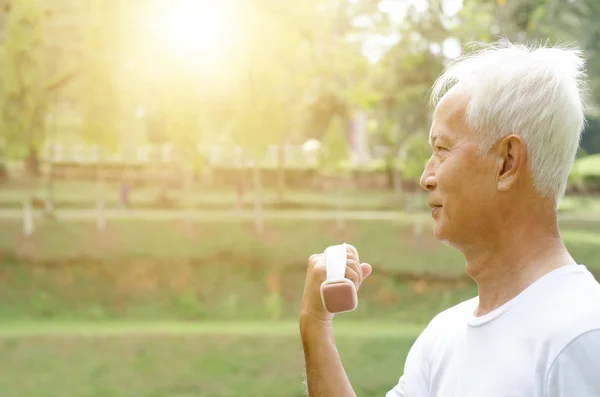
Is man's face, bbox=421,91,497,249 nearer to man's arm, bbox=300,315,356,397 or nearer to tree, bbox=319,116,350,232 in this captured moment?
man's arm, bbox=300,315,356,397

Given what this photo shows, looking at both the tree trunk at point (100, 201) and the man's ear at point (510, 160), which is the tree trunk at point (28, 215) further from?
the man's ear at point (510, 160)

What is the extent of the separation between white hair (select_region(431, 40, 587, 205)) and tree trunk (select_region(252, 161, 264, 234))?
5.75 meters

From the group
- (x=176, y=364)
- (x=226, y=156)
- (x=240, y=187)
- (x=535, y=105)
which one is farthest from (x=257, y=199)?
(x=535, y=105)

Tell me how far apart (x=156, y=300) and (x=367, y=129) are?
6.92ft

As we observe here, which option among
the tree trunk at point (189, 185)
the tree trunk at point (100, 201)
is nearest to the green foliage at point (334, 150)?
the tree trunk at point (189, 185)

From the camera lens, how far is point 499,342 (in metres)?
0.65

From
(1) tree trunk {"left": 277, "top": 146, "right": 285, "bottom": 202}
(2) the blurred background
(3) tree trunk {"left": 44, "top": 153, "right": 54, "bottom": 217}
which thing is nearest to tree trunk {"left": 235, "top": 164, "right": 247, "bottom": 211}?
(2) the blurred background

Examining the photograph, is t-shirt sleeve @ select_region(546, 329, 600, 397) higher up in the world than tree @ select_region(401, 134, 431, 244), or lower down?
higher up

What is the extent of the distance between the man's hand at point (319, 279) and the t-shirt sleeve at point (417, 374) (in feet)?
0.28

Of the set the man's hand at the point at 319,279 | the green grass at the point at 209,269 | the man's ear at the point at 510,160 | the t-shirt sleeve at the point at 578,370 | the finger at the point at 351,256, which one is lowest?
the green grass at the point at 209,269

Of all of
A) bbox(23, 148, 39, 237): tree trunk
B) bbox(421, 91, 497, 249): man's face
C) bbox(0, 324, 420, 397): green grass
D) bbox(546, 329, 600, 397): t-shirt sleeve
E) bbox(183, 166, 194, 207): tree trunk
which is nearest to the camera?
bbox(546, 329, 600, 397): t-shirt sleeve

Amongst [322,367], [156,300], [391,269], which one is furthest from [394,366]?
[322,367]

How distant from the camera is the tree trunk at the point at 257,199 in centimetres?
641

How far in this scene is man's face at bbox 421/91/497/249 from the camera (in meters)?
0.68
